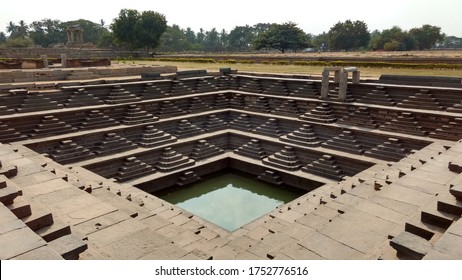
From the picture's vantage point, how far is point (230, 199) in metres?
10.8

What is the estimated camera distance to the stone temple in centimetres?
473

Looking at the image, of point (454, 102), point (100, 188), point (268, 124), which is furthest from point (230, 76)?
point (100, 188)

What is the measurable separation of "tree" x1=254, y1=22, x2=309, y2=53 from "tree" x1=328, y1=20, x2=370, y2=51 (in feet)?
47.8

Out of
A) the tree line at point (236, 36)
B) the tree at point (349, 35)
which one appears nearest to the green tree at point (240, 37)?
the tree line at point (236, 36)

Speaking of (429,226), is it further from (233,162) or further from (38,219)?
(233,162)

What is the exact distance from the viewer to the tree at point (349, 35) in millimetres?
56375

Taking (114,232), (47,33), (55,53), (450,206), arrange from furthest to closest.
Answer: (47,33), (55,53), (114,232), (450,206)

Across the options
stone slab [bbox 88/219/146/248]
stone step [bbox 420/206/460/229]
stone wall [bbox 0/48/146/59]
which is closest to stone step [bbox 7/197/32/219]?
stone slab [bbox 88/219/146/248]

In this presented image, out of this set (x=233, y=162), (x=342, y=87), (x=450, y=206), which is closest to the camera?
(x=450, y=206)

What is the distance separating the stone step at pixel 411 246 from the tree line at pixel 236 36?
42865mm

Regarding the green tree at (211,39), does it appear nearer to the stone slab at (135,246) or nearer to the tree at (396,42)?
the tree at (396,42)

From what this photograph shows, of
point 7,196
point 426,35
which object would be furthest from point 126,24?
point 426,35

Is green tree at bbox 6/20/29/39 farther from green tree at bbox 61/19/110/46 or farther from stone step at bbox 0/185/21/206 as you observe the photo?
stone step at bbox 0/185/21/206

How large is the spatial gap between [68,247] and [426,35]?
6256 centimetres
